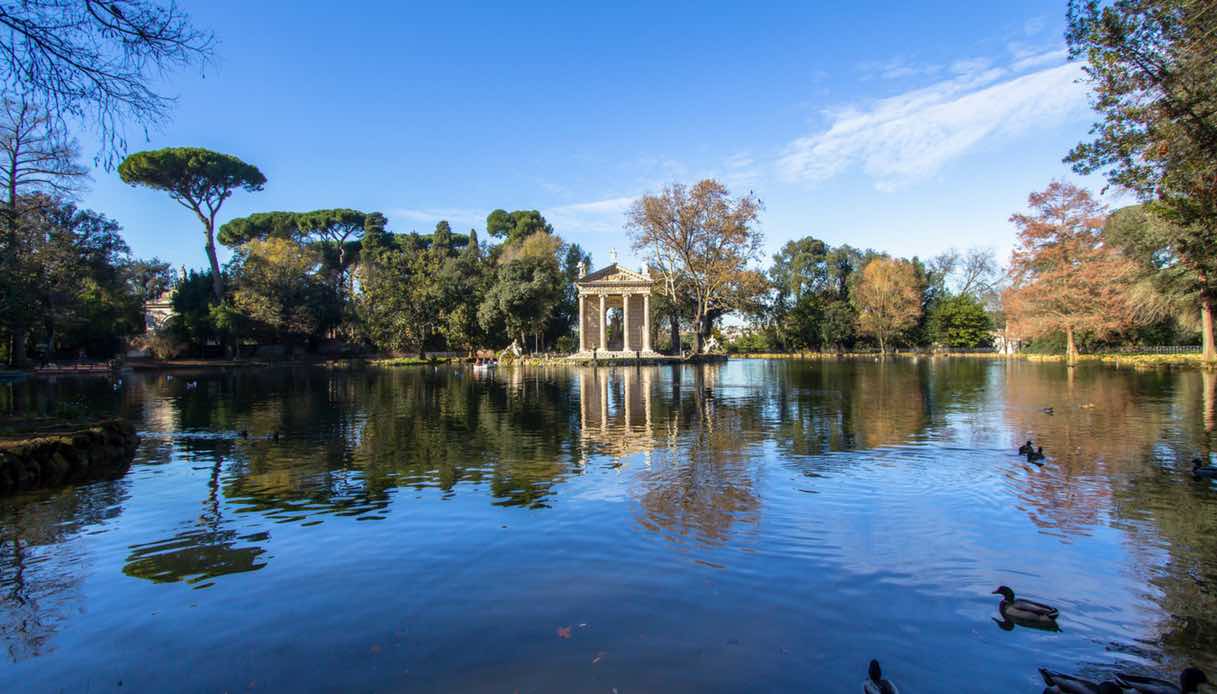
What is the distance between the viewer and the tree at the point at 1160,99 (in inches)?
463

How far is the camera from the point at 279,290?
202 ft

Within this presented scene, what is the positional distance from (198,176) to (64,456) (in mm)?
59801

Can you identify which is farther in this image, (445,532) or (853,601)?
(445,532)

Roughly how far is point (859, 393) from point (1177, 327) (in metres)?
46.3

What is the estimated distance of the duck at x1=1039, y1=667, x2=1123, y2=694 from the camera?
165 inches

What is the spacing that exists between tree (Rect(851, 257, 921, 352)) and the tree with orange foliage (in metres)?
18.8

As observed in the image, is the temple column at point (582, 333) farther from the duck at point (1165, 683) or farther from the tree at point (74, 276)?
the duck at point (1165, 683)

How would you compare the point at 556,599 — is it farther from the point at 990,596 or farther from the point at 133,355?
the point at 133,355

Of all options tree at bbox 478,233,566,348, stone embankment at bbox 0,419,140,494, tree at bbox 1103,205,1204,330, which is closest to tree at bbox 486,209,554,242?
tree at bbox 478,233,566,348

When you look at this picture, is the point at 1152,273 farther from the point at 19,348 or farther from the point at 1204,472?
the point at 19,348

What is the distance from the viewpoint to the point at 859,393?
2656cm

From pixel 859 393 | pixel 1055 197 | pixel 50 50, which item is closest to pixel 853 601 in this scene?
pixel 50 50

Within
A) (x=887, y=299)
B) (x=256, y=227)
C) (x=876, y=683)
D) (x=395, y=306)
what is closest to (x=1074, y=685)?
(x=876, y=683)

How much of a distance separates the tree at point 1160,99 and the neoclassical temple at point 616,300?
46791mm
